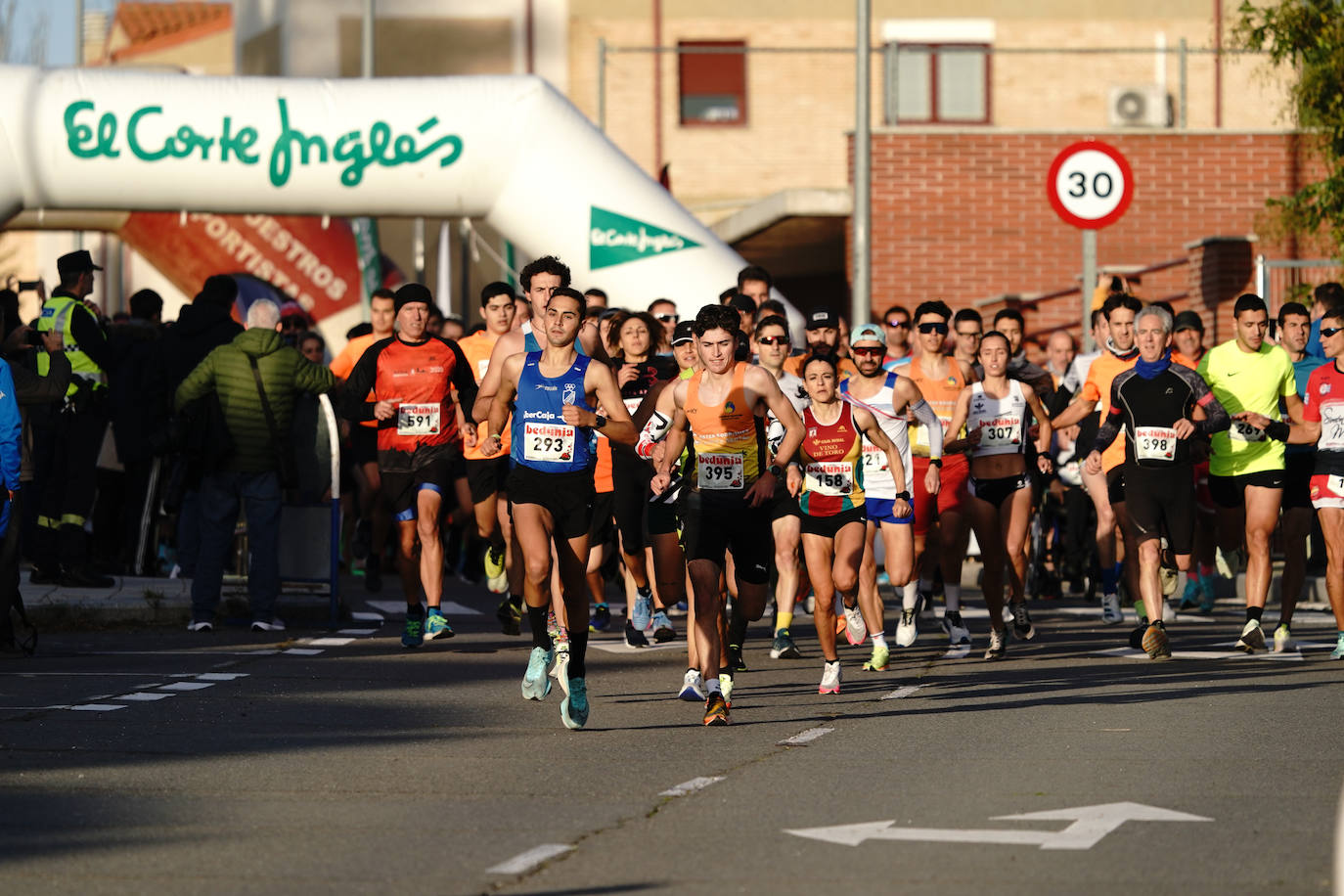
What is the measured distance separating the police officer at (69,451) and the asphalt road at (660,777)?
9.37ft

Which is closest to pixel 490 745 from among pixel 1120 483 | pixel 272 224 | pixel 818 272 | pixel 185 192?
pixel 1120 483

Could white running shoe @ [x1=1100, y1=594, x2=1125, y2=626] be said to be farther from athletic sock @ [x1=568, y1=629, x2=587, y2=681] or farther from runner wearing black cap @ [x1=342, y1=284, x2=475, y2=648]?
athletic sock @ [x1=568, y1=629, x2=587, y2=681]

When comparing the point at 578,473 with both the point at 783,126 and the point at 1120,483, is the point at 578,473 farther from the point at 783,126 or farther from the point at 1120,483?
the point at 783,126

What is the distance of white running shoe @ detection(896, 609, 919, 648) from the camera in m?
14.4

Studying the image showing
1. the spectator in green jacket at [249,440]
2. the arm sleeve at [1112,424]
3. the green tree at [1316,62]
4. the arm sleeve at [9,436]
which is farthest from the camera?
the green tree at [1316,62]

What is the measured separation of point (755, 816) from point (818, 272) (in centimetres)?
2897

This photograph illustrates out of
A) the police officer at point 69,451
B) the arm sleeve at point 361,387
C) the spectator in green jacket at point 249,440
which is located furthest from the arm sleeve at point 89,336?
the arm sleeve at point 361,387

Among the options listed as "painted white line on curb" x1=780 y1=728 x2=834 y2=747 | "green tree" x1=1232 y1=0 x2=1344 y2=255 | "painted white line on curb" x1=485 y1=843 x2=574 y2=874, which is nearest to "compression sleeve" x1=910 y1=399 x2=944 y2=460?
"painted white line on curb" x1=780 y1=728 x2=834 y2=747

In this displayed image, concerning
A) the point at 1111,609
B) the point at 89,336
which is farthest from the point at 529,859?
the point at 89,336

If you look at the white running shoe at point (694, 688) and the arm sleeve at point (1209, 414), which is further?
the arm sleeve at point (1209, 414)

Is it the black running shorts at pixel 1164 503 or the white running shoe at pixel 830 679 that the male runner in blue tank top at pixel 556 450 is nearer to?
the white running shoe at pixel 830 679

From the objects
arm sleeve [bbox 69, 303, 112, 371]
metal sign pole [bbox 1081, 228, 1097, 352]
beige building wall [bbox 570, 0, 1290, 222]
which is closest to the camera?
arm sleeve [bbox 69, 303, 112, 371]

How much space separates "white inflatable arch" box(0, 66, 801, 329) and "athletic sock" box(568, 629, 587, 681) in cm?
1089

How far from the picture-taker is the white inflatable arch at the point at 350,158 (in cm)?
2158
